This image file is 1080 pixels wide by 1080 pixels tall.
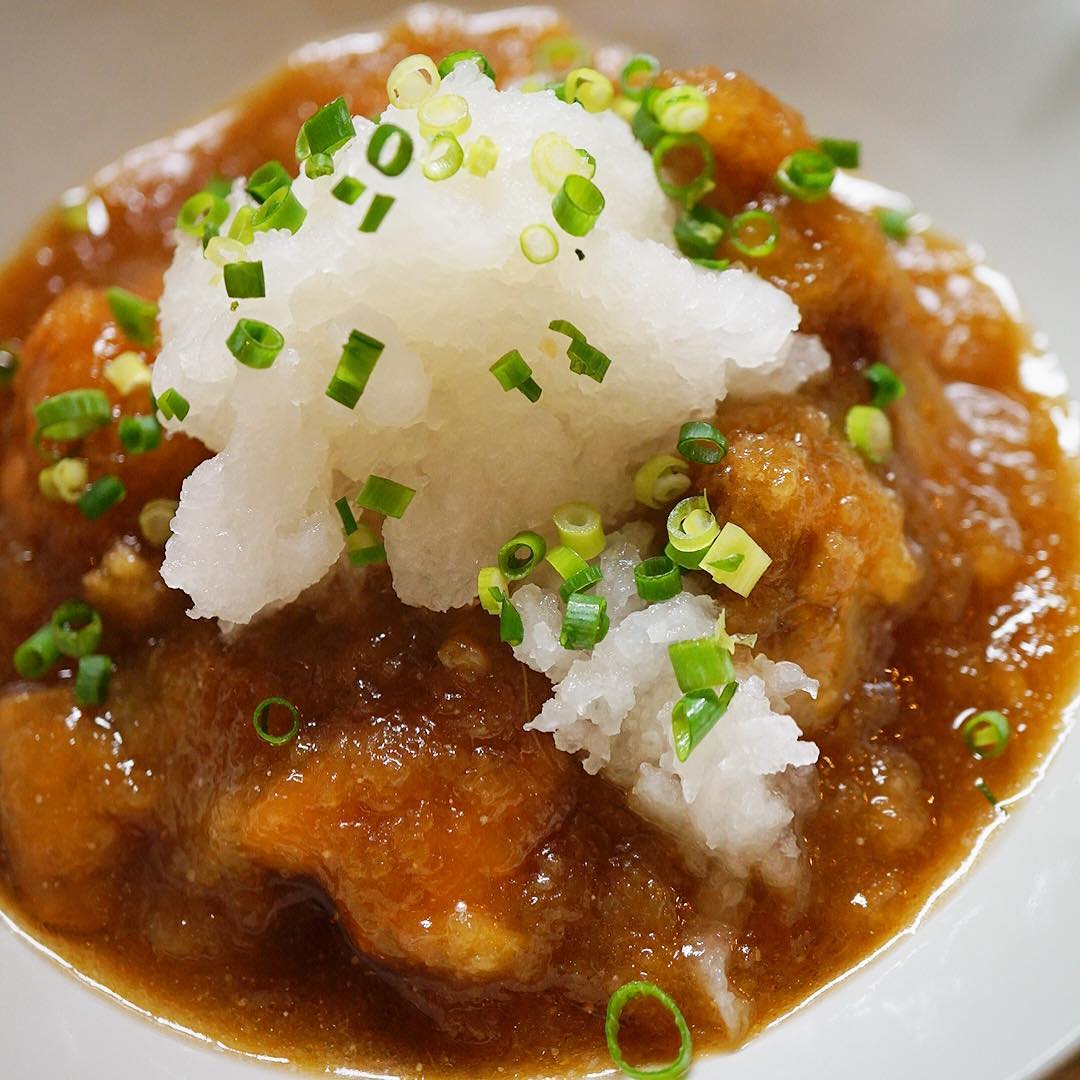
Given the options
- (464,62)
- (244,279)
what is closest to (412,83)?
(464,62)

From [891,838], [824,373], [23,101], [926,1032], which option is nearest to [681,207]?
[824,373]

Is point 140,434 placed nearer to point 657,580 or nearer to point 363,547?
point 363,547

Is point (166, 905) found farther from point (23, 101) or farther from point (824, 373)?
point (23, 101)

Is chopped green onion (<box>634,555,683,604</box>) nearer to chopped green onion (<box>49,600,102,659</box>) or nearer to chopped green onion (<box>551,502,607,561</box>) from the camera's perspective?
chopped green onion (<box>551,502,607,561</box>)

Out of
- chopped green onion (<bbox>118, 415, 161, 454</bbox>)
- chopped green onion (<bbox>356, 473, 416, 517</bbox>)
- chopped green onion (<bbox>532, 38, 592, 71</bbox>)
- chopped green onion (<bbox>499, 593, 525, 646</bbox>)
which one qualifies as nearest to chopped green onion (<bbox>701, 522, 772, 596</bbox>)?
chopped green onion (<bbox>499, 593, 525, 646</bbox>)

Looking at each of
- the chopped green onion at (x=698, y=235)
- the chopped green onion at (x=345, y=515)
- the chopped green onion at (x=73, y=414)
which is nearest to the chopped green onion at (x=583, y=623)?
the chopped green onion at (x=345, y=515)
